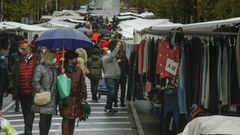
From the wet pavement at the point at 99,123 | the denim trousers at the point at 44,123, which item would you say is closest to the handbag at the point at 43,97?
the denim trousers at the point at 44,123

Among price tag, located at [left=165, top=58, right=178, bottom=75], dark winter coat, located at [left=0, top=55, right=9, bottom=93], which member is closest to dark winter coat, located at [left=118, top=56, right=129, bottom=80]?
dark winter coat, located at [left=0, top=55, right=9, bottom=93]

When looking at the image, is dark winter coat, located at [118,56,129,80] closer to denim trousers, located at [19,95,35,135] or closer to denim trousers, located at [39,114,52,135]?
denim trousers, located at [19,95,35,135]

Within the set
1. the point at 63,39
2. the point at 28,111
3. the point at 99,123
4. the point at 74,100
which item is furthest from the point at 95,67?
the point at 74,100

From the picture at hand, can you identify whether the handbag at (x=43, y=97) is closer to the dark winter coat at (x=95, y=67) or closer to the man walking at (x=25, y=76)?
the man walking at (x=25, y=76)

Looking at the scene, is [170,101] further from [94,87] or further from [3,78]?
[94,87]

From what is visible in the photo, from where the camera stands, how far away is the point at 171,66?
1038 centimetres

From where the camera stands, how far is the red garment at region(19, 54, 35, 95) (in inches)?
448

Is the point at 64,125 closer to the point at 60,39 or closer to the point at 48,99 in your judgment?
the point at 48,99

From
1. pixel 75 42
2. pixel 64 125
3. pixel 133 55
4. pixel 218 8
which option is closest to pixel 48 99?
pixel 64 125

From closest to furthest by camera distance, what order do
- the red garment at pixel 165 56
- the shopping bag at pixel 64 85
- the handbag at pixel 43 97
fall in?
the shopping bag at pixel 64 85, the handbag at pixel 43 97, the red garment at pixel 165 56

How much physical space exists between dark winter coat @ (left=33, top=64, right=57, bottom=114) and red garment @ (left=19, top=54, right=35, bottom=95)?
138cm

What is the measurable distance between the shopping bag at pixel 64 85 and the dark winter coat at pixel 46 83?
0.76 ft

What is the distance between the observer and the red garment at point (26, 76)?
1139cm

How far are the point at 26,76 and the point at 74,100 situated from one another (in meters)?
1.84
